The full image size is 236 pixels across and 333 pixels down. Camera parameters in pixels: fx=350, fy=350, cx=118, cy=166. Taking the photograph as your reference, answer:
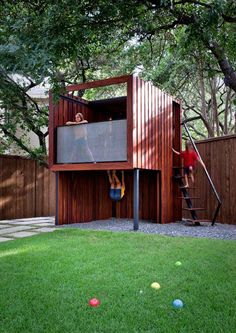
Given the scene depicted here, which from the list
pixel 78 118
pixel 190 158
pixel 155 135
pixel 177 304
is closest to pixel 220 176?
pixel 190 158

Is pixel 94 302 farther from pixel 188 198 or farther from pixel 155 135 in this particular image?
pixel 155 135

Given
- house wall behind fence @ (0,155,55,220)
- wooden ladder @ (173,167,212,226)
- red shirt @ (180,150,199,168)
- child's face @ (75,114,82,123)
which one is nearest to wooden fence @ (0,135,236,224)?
house wall behind fence @ (0,155,55,220)

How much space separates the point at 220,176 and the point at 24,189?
235 inches

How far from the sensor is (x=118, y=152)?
753cm

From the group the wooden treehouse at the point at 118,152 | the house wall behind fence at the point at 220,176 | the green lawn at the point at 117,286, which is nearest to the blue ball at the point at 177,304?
the green lawn at the point at 117,286

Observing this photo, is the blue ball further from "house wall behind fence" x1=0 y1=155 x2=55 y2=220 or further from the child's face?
"house wall behind fence" x1=0 y1=155 x2=55 y2=220

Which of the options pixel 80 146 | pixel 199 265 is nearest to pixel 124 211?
pixel 80 146

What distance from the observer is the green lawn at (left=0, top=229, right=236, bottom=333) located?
2.46 meters

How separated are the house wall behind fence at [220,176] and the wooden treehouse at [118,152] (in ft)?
2.28

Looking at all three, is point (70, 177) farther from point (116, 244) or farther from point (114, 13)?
point (114, 13)

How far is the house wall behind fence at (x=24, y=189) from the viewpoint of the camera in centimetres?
1041

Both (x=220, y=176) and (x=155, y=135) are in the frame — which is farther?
(x=220, y=176)

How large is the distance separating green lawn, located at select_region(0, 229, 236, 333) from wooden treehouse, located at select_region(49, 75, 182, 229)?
2524 millimetres

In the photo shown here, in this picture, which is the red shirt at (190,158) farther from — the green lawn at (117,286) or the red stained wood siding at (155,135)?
the green lawn at (117,286)
